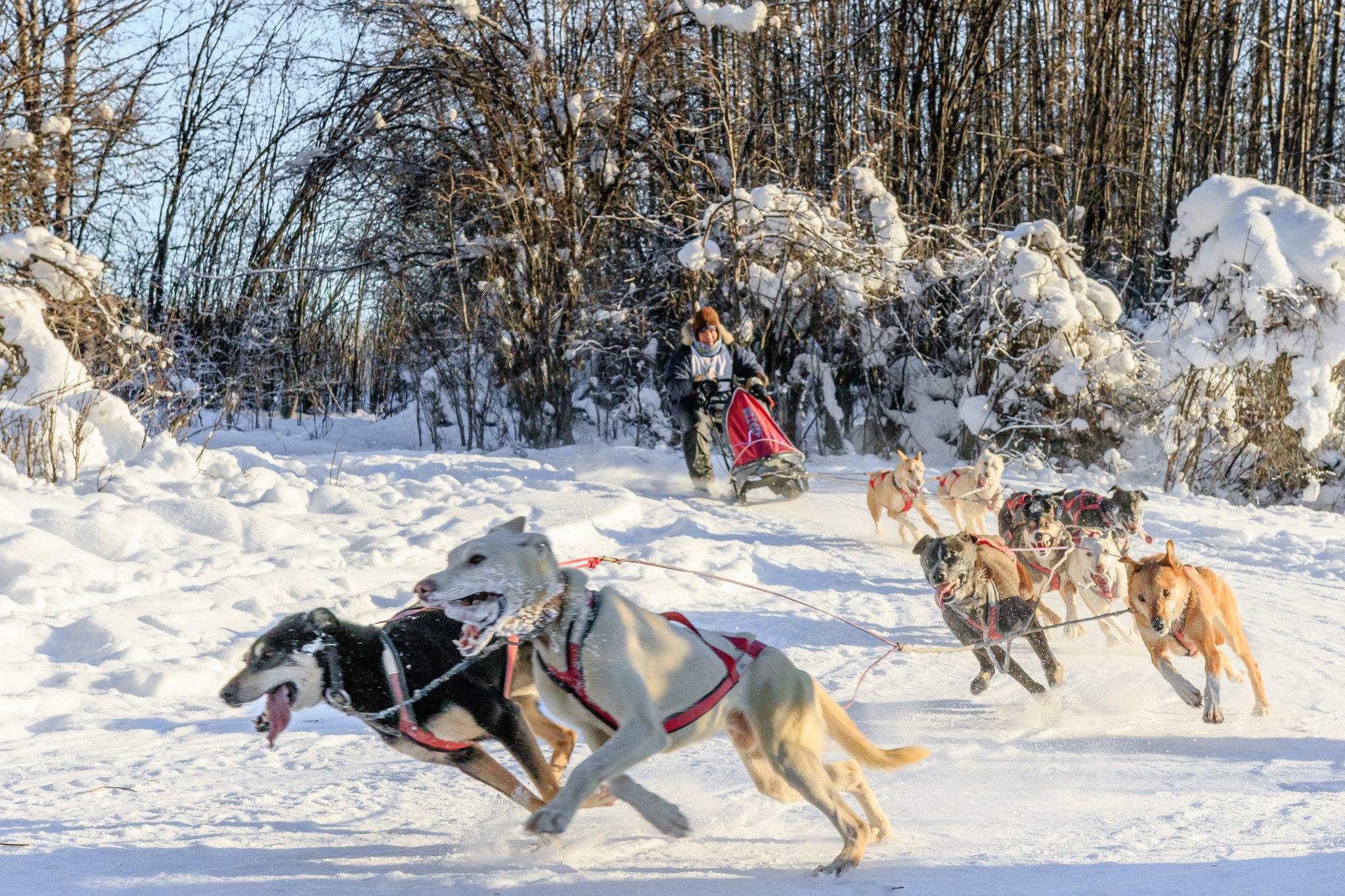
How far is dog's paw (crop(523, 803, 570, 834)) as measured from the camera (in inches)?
89.0

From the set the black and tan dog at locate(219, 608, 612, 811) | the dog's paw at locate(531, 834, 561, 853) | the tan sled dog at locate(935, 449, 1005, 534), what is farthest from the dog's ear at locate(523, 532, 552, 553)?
the tan sled dog at locate(935, 449, 1005, 534)

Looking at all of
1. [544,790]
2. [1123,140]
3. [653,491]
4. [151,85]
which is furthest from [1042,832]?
[1123,140]

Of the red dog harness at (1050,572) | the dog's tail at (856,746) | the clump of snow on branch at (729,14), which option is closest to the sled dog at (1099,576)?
the red dog harness at (1050,572)

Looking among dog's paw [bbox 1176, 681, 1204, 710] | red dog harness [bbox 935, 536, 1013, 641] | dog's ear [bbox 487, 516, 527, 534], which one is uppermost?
dog's ear [bbox 487, 516, 527, 534]

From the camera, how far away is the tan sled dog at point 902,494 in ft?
23.0

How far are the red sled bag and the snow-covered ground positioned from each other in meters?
0.58

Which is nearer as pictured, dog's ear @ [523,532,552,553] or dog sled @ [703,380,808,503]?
dog's ear @ [523,532,552,553]

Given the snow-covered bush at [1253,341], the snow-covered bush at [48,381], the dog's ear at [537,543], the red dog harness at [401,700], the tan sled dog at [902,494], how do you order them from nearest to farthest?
the dog's ear at [537,543], the red dog harness at [401,700], the snow-covered bush at [48,381], the tan sled dog at [902,494], the snow-covered bush at [1253,341]

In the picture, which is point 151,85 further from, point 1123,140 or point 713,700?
point 1123,140

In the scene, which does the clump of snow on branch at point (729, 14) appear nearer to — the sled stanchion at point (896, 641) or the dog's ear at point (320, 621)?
the sled stanchion at point (896, 641)

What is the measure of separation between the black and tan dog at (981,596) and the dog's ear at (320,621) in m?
2.71

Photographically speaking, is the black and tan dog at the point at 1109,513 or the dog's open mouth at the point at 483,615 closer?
the dog's open mouth at the point at 483,615

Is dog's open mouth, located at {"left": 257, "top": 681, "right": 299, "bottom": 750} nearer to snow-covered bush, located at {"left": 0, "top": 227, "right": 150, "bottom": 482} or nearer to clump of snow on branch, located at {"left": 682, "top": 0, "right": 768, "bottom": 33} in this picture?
snow-covered bush, located at {"left": 0, "top": 227, "right": 150, "bottom": 482}

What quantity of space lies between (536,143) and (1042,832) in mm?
9980
